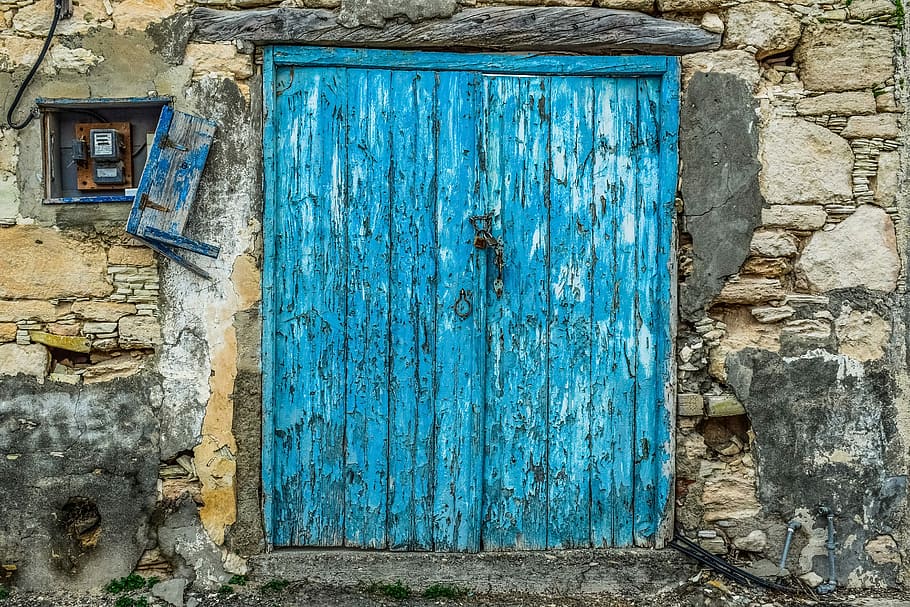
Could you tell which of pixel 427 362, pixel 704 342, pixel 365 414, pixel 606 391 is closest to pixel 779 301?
pixel 704 342

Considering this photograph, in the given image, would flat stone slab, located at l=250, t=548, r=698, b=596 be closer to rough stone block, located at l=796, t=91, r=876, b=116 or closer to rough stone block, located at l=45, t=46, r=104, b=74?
rough stone block, located at l=796, t=91, r=876, b=116

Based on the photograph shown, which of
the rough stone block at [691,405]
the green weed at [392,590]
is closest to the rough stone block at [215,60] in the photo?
the green weed at [392,590]

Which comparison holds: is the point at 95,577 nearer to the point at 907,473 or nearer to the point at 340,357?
the point at 340,357

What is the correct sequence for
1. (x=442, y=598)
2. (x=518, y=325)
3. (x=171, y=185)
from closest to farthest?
(x=171, y=185)
(x=442, y=598)
(x=518, y=325)

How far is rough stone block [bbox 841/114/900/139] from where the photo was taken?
2.75 m

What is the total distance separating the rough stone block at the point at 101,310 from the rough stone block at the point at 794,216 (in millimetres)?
2496

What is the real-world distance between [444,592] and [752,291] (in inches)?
66.3

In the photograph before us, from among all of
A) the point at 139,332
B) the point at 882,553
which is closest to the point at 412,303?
the point at 139,332

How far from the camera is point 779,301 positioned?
2.79 m

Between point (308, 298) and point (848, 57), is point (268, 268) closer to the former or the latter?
point (308, 298)

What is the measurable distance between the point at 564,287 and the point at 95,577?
2129mm

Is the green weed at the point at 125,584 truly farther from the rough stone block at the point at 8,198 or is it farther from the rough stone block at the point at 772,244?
the rough stone block at the point at 772,244

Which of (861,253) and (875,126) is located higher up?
(875,126)

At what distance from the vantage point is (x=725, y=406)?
9.15 ft
